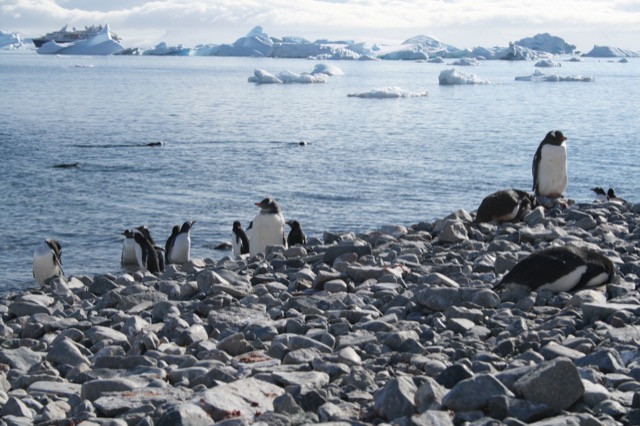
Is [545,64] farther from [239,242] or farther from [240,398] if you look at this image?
[240,398]

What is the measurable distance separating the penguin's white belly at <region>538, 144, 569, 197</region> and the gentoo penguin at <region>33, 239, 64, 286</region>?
634 centimetres

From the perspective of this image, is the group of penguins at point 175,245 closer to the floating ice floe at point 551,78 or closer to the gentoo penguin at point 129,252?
the gentoo penguin at point 129,252

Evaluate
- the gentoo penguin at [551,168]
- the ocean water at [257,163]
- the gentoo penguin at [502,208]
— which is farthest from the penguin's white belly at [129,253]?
the gentoo penguin at [551,168]

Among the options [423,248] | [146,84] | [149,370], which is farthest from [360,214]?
[146,84]

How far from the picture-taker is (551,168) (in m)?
12.2

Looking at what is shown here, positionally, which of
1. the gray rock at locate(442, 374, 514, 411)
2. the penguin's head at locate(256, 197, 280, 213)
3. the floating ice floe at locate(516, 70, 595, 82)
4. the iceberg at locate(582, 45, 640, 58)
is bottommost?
the penguin's head at locate(256, 197, 280, 213)

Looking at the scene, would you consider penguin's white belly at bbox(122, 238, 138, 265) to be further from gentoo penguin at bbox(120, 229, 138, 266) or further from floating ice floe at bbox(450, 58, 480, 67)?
floating ice floe at bbox(450, 58, 480, 67)

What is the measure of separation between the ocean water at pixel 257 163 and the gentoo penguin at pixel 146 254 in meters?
0.71

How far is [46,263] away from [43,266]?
0.06 metres

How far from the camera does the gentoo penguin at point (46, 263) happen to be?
11211 millimetres

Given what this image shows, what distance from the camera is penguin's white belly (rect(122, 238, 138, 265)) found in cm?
1220

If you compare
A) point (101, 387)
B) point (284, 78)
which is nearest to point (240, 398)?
point (101, 387)

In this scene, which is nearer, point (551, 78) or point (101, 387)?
point (101, 387)

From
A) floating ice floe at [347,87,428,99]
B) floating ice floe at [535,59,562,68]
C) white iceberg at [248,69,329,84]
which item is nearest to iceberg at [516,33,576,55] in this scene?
floating ice floe at [535,59,562,68]
